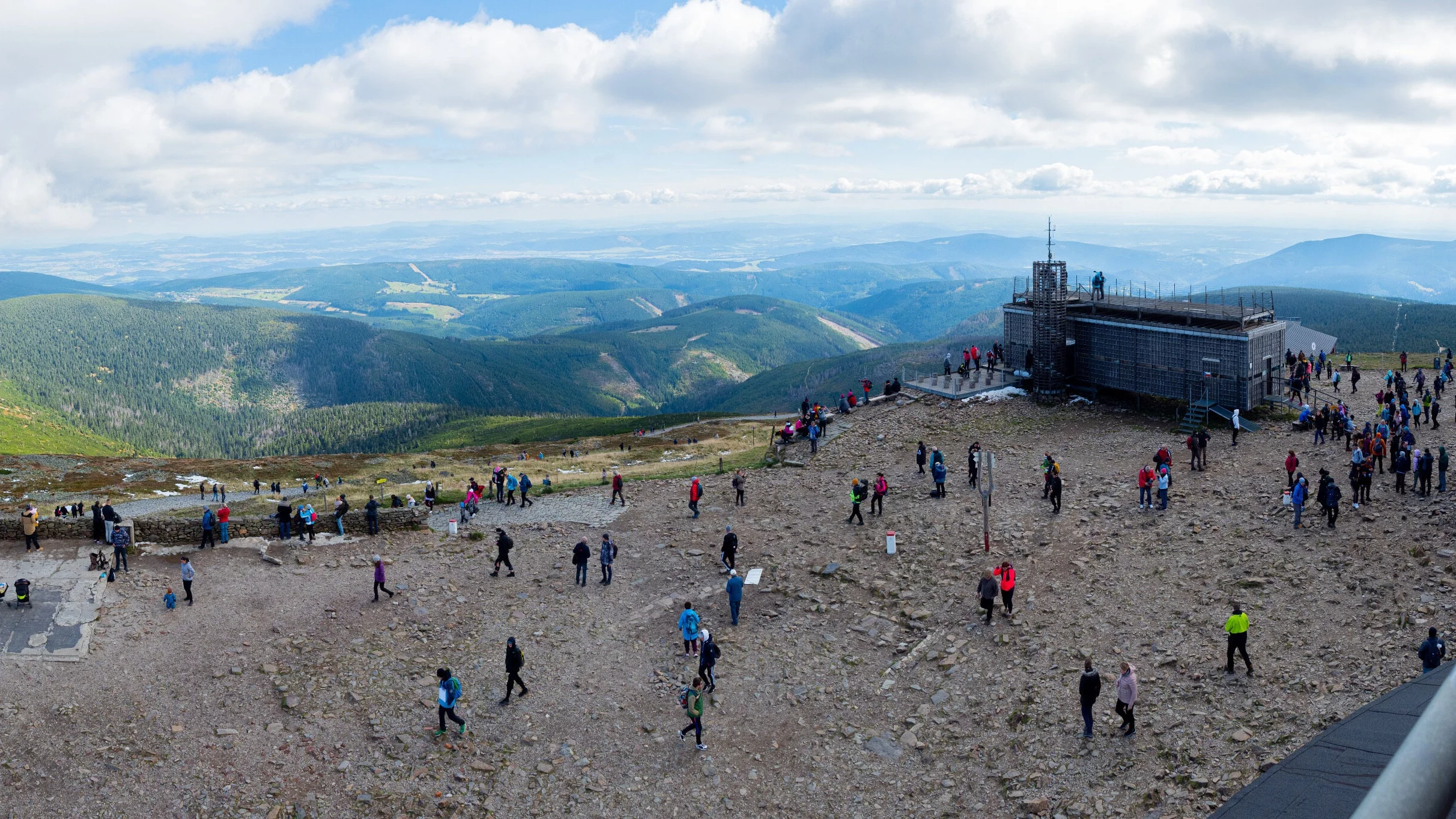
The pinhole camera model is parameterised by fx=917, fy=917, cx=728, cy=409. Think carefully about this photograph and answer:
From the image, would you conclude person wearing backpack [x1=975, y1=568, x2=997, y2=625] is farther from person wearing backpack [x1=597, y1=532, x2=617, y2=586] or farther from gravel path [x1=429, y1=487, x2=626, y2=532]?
gravel path [x1=429, y1=487, x2=626, y2=532]

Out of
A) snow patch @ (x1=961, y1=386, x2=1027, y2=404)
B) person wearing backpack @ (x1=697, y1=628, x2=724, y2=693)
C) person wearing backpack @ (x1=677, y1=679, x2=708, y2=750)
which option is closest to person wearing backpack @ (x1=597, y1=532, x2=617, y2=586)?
person wearing backpack @ (x1=697, y1=628, x2=724, y2=693)

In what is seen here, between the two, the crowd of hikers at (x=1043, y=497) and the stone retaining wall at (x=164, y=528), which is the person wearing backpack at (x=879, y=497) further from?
the stone retaining wall at (x=164, y=528)

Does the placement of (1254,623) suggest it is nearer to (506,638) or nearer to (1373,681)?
(1373,681)

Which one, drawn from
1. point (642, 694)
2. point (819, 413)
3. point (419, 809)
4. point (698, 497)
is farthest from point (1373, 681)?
point (819, 413)

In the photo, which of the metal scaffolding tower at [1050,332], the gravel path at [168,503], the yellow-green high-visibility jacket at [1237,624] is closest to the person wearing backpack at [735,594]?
the yellow-green high-visibility jacket at [1237,624]

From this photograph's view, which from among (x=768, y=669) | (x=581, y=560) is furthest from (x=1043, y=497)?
(x=581, y=560)
